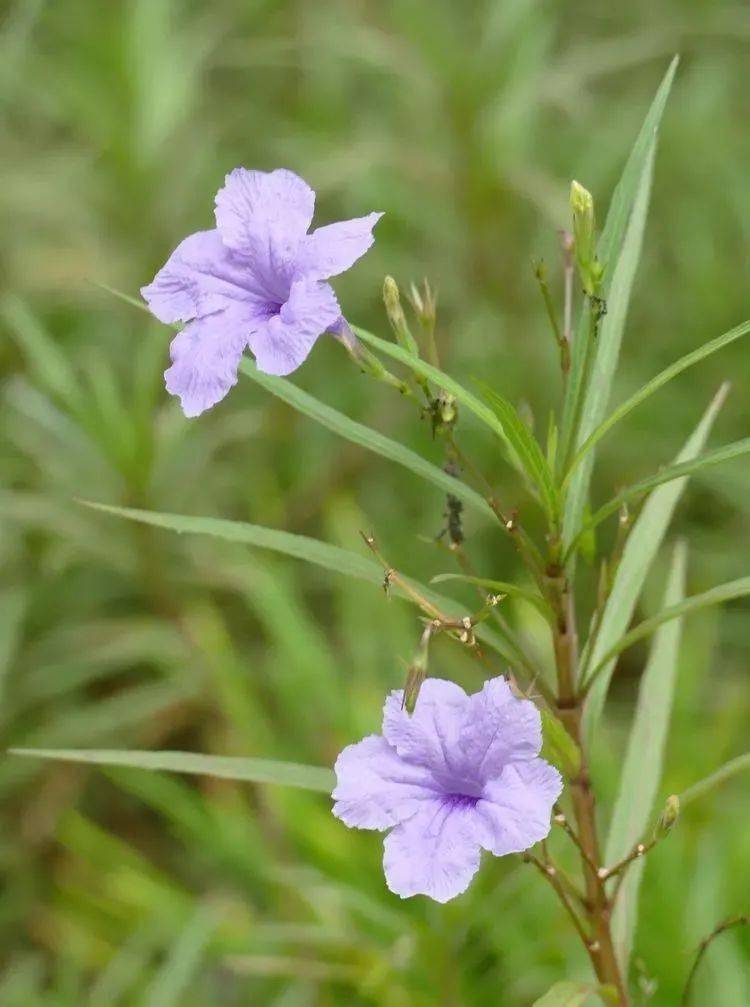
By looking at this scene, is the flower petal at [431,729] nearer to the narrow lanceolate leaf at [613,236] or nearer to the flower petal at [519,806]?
the flower petal at [519,806]

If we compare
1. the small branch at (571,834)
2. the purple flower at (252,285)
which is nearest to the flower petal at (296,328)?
the purple flower at (252,285)

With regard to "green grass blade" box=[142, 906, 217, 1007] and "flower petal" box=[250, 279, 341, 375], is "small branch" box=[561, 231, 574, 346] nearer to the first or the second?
"flower petal" box=[250, 279, 341, 375]

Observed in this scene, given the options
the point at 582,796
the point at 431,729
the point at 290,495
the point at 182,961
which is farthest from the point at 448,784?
the point at 290,495

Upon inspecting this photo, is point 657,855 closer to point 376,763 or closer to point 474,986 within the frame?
point 474,986

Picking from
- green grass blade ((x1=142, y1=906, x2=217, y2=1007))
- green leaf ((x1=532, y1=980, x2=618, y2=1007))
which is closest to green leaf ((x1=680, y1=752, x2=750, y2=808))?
green leaf ((x1=532, y1=980, x2=618, y2=1007))

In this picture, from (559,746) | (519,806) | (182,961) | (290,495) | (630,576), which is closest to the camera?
(519,806)

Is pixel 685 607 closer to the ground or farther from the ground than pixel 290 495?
closer to the ground

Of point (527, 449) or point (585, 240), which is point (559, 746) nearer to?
point (527, 449)
